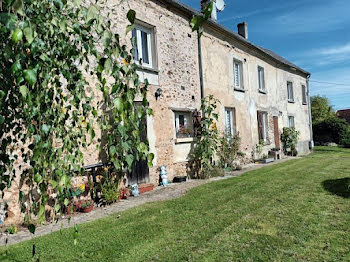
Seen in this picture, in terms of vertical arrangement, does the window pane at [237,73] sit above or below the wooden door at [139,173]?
above

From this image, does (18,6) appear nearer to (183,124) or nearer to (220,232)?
(220,232)

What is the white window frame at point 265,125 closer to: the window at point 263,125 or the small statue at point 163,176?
the window at point 263,125

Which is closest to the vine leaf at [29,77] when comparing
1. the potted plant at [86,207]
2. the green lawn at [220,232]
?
the green lawn at [220,232]

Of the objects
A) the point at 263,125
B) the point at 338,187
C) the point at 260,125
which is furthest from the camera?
the point at 263,125

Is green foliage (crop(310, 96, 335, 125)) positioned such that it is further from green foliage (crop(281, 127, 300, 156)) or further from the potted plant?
the potted plant

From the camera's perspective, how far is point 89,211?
5168 mm

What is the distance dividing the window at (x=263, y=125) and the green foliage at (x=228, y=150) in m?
2.98

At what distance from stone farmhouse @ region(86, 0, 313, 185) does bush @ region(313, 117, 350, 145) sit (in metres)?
9.91

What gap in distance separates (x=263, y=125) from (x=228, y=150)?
428 centimetres

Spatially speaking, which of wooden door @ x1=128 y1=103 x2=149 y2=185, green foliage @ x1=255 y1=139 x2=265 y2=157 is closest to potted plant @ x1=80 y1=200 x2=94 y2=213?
wooden door @ x1=128 y1=103 x2=149 y2=185

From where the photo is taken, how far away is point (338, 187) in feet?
19.9

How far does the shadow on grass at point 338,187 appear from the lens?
5.55 metres

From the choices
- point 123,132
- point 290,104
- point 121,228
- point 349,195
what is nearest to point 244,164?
point 349,195

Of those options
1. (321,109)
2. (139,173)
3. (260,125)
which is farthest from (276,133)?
(321,109)
